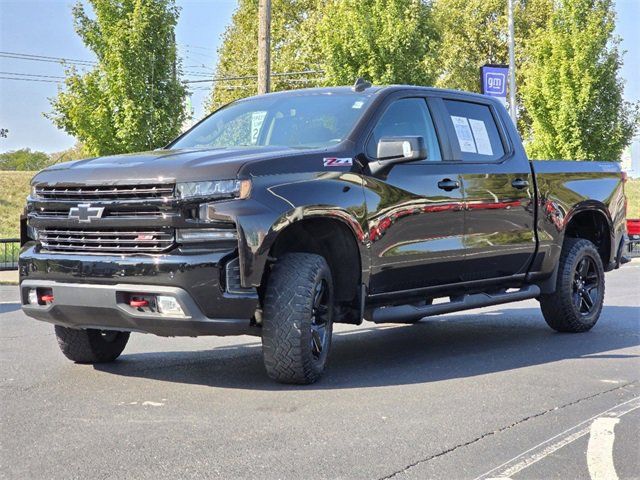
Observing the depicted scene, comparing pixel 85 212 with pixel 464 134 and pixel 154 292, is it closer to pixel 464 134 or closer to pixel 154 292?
pixel 154 292

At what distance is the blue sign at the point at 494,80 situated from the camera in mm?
25594

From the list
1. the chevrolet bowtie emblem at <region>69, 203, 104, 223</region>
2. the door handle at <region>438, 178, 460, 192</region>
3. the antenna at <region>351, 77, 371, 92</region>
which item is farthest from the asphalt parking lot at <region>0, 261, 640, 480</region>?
the antenna at <region>351, 77, 371, 92</region>

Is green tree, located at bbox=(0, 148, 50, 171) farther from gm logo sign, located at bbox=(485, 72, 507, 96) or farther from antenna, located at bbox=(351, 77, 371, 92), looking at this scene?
antenna, located at bbox=(351, 77, 371, 92)

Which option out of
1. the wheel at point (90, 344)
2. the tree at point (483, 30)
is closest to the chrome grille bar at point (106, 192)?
the wheel at point (90, 344)

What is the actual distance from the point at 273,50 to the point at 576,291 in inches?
1750

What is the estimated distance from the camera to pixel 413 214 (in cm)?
706

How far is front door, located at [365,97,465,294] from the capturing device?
6797mm

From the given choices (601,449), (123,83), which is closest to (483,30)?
(123,83)

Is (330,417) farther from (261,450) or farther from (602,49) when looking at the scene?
(602,49)

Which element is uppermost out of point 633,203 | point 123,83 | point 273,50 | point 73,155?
→ point 273,50

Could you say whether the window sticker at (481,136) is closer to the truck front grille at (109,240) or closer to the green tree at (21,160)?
the truck front grille at (109,240)

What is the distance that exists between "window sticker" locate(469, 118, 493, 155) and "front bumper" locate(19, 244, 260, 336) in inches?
117

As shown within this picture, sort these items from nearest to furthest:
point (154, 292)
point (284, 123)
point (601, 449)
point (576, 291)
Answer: point (601, 449) < point (154, 292) < point (284, 123) < point (576, 291)

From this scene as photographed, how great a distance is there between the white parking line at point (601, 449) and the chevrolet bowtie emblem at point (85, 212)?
10.1ft
